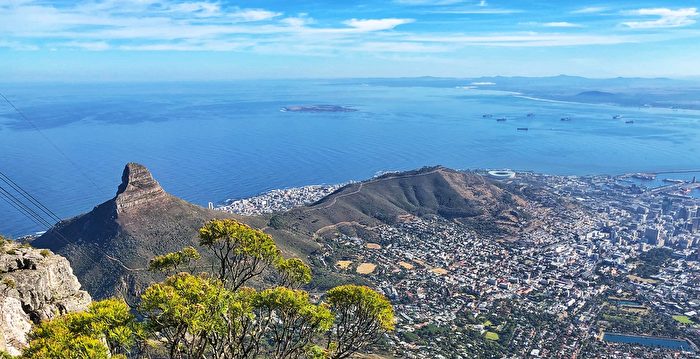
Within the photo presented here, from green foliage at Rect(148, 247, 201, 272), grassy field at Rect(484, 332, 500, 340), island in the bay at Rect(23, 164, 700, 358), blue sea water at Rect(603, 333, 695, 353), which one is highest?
green foliage at Rect(148, 247, 201, 272)

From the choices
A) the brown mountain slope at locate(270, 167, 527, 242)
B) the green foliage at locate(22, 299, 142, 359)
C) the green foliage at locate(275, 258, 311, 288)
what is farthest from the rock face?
the brown mountain slope at locate(270, 167, 527, 242)

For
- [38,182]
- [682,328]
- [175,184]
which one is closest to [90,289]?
[682,328]

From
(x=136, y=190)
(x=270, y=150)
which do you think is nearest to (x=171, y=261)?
(x=136, y=190)

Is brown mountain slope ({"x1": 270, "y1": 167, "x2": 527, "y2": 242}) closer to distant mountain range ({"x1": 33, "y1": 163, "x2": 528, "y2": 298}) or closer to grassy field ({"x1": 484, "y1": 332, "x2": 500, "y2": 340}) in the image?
distant mountain range ({"x1": 33, "y1": 163, "x2": 528, "y2": 298})

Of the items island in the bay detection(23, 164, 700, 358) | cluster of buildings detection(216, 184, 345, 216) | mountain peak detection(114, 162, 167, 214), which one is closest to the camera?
island in the bay detection(23, 164, 700, 358)

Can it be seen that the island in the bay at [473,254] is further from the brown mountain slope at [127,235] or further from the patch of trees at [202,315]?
the patch of trees at [202,315]

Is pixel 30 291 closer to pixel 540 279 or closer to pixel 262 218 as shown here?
pixel 262 218

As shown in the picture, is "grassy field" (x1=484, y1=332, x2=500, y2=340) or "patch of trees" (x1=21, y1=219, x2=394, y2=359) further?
"grassy field" (x1=484, y1=332, x2=500, y2=340)
